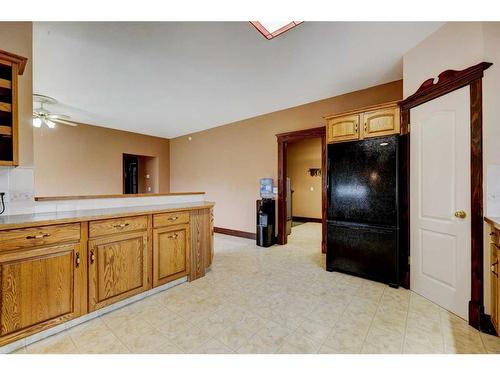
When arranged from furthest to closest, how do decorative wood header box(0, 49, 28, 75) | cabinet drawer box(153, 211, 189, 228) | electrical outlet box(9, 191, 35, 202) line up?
cabinet drawer box(153, 211, 189, 228)
electrical outlet box(9, 191, 35, 202)
decorative wood header box(0, 49, 28, 75)

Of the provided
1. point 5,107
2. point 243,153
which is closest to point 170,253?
point 5,107

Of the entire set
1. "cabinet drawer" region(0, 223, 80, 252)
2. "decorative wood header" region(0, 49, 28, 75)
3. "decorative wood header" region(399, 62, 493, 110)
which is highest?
"decorative wood header" region(0, 49, 28, 75)

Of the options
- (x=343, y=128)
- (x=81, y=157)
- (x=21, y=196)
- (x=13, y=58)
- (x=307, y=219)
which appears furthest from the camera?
(x=307, y=219)

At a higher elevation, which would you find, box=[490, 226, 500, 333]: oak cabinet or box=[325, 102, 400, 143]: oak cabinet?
box=[325, 102, 400, 143]: oak cabinet

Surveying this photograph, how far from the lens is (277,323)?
1919 mm

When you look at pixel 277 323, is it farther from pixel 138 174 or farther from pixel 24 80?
pixel 138 174

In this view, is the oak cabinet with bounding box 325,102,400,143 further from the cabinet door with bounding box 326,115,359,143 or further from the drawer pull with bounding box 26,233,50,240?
the drawer pull with bounding box 26,233,50,240

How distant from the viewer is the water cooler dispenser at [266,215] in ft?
14.4

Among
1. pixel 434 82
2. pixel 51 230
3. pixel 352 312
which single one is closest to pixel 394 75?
pixel 434 82

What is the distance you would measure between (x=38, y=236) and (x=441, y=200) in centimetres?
346

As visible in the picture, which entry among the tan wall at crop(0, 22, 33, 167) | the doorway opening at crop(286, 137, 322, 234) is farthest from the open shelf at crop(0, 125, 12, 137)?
the doorway opening at crop(286, 137, 322, 234)

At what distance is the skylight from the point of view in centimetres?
214

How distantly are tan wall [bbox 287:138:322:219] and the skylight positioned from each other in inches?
196
